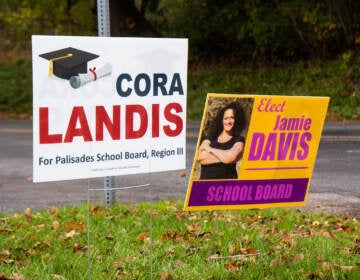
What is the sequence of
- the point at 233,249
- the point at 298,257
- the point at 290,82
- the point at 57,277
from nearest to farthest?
1. the point at 57,277
2. the point at 298,257
3. the point at 233,249
4. the point at 290,82

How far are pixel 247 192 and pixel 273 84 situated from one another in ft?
59.4

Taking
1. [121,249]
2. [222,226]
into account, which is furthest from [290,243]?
[121,249]

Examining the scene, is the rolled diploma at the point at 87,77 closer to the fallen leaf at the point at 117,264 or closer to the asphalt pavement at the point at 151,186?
the fallen leaf at the point at 117,264

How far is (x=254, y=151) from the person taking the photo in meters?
5.55

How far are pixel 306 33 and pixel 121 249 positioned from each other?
734 inches

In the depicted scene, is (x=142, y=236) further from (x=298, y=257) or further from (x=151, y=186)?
(x=151, y=186)

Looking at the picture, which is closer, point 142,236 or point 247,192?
point 247,192

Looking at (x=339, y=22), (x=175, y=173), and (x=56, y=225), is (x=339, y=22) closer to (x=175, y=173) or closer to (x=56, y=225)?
(x=175, y=173)

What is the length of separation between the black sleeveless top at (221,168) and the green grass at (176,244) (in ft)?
1.34

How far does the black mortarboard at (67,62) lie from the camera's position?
474cm

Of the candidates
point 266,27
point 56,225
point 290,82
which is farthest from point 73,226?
point 266,27

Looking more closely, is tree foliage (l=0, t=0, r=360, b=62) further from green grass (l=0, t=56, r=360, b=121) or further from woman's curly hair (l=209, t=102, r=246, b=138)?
woman's curly hair (l=209, t=102, r=246, b=138)

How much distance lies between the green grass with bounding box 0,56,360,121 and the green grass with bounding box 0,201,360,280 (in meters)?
12.3

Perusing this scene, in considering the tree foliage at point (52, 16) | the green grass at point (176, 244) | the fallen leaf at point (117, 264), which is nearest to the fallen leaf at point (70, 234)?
the green grass at point (176, 244)
